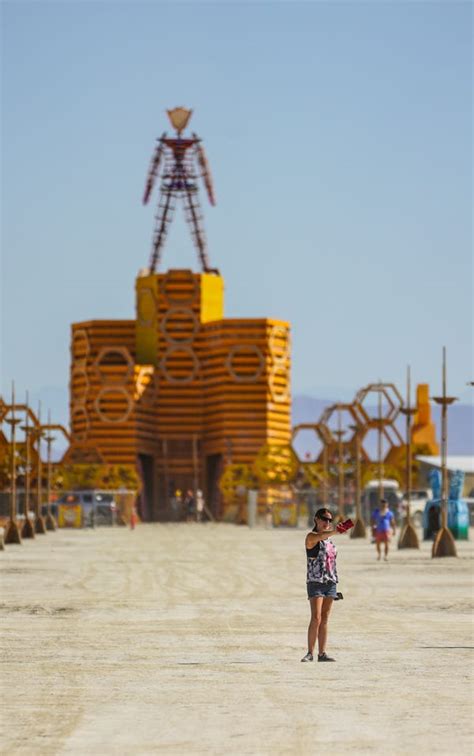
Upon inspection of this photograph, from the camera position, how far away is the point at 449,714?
16672 mm

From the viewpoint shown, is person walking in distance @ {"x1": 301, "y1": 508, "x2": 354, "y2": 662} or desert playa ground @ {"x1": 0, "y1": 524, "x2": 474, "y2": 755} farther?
person walking in distance @ {"x1": 301, "y1": 508, "x2": 354, "y2": 662}

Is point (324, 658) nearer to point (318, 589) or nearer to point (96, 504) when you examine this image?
point (318, 589)

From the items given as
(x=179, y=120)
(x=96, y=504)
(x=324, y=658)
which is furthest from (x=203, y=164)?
(x=324, y=658)

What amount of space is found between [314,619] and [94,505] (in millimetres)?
89263

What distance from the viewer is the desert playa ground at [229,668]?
1520 cm

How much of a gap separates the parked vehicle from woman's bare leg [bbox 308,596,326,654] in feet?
286

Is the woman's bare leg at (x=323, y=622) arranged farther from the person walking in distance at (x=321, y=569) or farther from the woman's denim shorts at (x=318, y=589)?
the woman's denim shorts at (x=318, y=589)

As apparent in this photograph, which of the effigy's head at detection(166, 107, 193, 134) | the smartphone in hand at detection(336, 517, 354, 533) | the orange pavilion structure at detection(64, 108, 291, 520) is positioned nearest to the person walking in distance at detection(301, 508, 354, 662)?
the smartphone in hand at detection(336, 517, 354, 533)

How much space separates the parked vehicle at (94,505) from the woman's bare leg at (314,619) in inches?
3436

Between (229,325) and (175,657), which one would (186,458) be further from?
(175,657)

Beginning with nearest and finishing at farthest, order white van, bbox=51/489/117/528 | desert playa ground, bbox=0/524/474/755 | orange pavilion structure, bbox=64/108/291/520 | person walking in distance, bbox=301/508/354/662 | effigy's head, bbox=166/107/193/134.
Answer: desert playa ground, bbox=0/524/474/755
person walking in distance, bbox=301/508/354/662
white van, bbox=51/489/117/528
orange pavilion structure, bbox=64/108/291/520
effigy's head, bbox=166/107/193/134

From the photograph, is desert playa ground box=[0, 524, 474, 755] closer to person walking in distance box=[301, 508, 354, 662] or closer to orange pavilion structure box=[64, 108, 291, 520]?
person walking in distance box=[301, 508, 354, 662]

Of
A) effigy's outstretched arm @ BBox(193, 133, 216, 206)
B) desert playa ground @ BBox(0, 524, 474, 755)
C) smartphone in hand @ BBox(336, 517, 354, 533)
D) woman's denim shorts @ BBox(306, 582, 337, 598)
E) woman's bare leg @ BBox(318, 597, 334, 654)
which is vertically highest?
effigy's outstretched arm @ BBox(193, 133, 216, 206)

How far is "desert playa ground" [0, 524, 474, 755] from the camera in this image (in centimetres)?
1520
